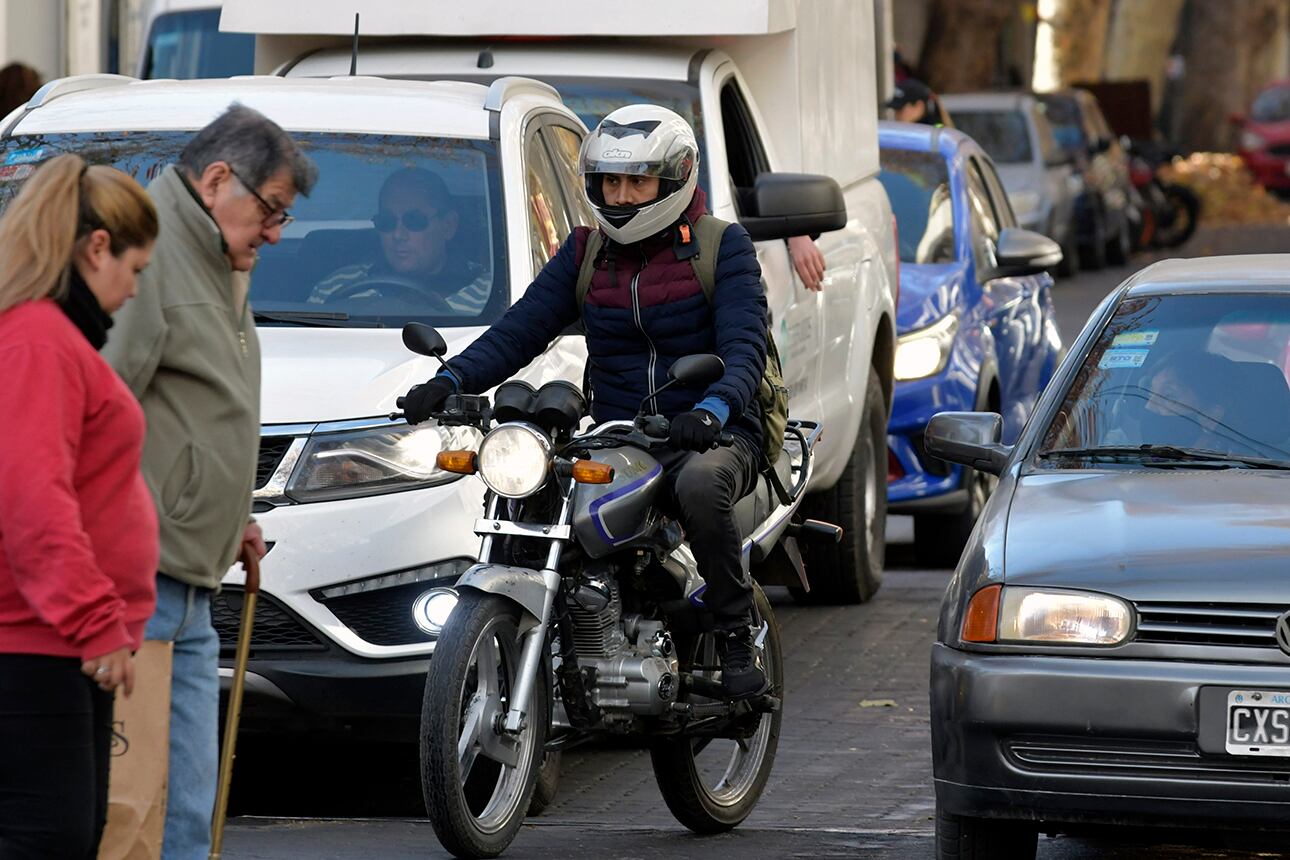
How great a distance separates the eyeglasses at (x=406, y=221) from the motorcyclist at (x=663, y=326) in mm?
1059

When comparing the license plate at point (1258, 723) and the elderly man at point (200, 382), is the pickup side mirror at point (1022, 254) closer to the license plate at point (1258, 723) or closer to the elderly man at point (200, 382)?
the license plate at point (1258, 723)

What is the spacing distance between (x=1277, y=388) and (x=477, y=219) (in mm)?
2456

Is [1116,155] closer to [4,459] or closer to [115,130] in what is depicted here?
[115,130]

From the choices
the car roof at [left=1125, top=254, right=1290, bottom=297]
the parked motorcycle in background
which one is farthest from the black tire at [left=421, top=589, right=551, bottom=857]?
the parked motorcycle in background

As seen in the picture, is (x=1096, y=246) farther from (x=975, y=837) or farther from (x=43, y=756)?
(x=43, y=756)

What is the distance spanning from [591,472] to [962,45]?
2663cm

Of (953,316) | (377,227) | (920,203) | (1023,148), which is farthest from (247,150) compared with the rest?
(1023,148)

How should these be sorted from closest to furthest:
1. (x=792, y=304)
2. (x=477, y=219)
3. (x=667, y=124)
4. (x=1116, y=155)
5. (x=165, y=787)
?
1. (x=165, y=787)
2. (x=667, y=124)
3. (x=477, y=219)
4. (x=792, y=304)
5. (x=1116, y=155)

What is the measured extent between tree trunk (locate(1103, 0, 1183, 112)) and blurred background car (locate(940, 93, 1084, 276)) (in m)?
17.2

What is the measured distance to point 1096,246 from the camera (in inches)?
1175

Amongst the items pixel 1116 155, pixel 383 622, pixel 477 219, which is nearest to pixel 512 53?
pixel 477 219

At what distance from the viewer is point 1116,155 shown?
31328 millimetres

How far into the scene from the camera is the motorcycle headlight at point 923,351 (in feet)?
38.8

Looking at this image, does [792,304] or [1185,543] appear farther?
[792,304]
